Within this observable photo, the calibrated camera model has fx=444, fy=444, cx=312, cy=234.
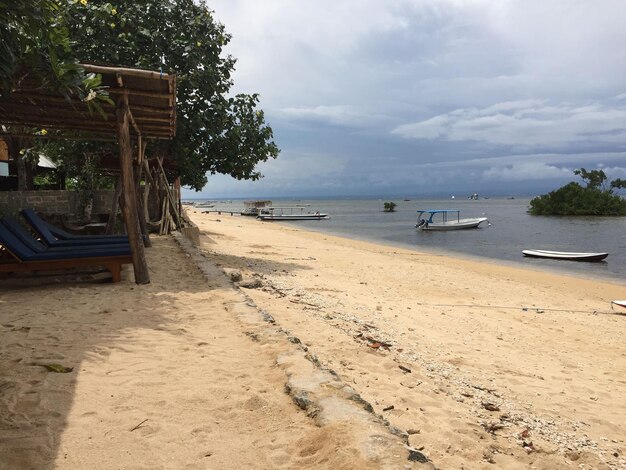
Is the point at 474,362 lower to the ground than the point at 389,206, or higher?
lower

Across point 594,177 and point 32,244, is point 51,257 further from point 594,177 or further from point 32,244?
point 594,177

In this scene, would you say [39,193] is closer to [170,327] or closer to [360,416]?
[170,327]

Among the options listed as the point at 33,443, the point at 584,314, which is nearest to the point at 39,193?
the point at 33,443

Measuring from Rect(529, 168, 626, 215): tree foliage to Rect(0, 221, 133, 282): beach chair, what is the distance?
58.0 metres

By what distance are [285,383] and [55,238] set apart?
240 inches

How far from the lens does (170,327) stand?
14.7 ft

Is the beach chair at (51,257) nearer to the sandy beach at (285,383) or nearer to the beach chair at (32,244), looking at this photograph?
the beach chair at (32,244)

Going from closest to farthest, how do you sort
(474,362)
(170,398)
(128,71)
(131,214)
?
1. (170,398)
2. (474,362)
3. (128,71)
4. (131,214)

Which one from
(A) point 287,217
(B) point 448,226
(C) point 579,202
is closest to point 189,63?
(B) point 448,226

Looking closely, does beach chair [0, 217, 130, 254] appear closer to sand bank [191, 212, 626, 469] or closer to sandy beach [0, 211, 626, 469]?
sandy beach [0, 211, 626, 469]

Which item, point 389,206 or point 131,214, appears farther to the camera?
point 389,206

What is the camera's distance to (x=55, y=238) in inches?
292

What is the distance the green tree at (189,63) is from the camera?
31.4ft

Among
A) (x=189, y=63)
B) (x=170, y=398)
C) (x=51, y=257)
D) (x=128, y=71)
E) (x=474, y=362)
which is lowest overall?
(x=474, y=362)
